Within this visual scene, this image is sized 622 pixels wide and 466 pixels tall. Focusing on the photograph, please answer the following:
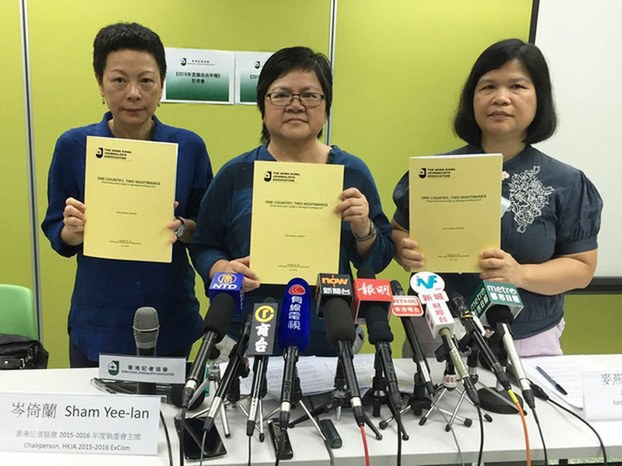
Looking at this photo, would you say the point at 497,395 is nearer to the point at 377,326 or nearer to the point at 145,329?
the point at 377,326

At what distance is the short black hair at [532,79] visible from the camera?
1454mm

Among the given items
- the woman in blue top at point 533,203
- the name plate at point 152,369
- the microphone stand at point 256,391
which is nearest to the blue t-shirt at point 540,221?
the woman in blue top at point 533,203

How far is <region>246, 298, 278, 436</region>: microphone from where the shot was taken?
93cm

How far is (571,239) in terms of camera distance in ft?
4.93

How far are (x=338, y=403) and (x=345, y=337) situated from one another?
0.91ft

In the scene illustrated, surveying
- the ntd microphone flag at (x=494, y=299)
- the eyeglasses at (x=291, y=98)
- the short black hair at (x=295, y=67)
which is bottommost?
the ntd microphone flag at (x=494, y=299)

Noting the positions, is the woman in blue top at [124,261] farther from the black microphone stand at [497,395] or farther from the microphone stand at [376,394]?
the black microphone stand at [497,395]

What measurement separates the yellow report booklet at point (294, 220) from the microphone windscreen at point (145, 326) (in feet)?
1.07

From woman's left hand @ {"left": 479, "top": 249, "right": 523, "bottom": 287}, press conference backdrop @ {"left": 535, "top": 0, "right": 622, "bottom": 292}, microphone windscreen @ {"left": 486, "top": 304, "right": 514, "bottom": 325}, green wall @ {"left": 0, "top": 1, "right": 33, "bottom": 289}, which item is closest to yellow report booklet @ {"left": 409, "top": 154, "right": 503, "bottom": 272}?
woman's left hand @ {"left": 479, "top": 249, "right": 523, "bottom": 287}

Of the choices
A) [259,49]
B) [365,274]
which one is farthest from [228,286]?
[259,49]

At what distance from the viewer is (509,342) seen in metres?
1.05

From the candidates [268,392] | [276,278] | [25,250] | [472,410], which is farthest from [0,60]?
[472,410]

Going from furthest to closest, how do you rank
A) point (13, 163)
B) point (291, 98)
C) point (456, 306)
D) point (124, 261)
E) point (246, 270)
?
point (13, 163) → point (124, 261) → point (291, 98) → point (246, 270) → point (456, 306)

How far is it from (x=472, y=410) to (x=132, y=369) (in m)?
0.81
